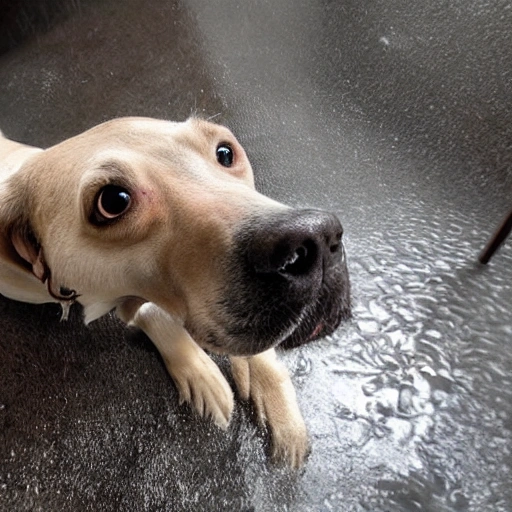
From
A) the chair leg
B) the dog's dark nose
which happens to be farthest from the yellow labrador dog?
the chair leg

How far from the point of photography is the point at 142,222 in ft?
3.19

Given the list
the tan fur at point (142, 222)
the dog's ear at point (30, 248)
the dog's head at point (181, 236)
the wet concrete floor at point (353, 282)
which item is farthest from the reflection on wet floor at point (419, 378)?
the dog's ear at point (30, 248)

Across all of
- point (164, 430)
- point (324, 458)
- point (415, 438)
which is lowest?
point (164, 430)

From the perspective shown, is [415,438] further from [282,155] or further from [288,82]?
[288,82]

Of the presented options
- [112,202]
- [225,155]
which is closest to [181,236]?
[112,202]

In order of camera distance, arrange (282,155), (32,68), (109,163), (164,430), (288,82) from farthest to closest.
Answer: (32,68) < (288,82) < (282,155) < (164,430) < (109,163)

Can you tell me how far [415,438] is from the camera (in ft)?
4.29

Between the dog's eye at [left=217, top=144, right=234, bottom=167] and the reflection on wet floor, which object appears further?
the reflection on wet floor

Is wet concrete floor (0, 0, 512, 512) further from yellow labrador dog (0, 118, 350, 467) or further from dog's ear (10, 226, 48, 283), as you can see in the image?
dog's ear (10, 226, 48, 283)

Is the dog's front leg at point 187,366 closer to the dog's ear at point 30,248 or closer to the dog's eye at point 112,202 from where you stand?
the dog's ear at point 30,248

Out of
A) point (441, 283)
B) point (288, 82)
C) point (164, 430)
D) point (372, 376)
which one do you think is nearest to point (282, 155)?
point (288, 82)

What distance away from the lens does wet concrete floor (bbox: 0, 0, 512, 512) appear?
51.8 inches

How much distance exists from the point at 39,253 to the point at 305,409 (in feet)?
2.23

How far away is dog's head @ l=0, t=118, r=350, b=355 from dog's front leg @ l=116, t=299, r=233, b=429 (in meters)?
0.23
